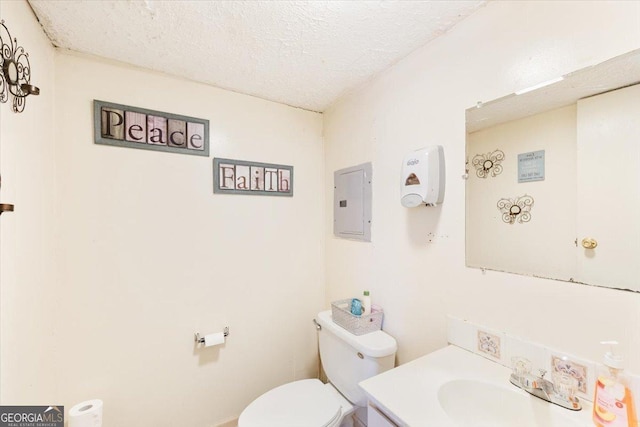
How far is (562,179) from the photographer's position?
0.85 metres

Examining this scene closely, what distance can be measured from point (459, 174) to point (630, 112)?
0.46m

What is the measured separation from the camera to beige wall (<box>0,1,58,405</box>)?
0.83m

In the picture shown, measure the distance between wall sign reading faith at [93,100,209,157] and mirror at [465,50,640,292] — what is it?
4.44ft

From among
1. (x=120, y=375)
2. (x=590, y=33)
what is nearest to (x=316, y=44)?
(x=590, y=33)

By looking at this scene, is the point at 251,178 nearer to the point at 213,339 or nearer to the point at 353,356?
the point at 213,339

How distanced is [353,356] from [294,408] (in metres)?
0.36

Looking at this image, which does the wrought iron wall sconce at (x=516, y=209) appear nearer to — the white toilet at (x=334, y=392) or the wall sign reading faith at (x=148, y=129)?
the white toilet at (x=334, y=392)

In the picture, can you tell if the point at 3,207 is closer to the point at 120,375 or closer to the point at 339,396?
the point at 120,375

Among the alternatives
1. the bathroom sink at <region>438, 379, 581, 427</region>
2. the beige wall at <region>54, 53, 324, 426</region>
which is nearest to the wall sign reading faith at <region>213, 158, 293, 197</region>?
the beige wall at <region>54, 53, 324, 426</region>

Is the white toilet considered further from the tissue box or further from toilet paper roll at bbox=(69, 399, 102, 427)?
toilet paper roll at bbox=(69, 399, 102, 427)

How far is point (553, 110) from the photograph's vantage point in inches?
34.1

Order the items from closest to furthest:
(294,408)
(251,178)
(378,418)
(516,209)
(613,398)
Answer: (613,398) → (378,418) → (516,209) → (294,408) → (251,178)

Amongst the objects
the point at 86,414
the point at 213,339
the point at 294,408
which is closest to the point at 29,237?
the point at 86,414

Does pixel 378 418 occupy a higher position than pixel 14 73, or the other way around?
pixel 14 73
